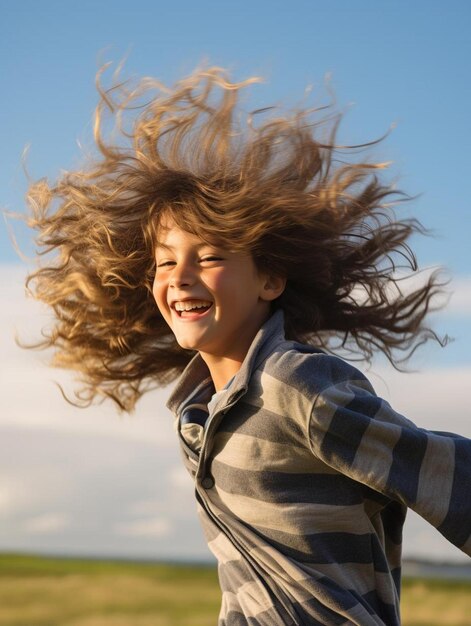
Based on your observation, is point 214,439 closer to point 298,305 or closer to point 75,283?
point 298,305

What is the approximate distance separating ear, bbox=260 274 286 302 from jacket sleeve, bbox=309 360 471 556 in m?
0.51

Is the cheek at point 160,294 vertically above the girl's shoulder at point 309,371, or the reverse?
the girl's shoulder at point 309,371

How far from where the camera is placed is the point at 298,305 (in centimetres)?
311

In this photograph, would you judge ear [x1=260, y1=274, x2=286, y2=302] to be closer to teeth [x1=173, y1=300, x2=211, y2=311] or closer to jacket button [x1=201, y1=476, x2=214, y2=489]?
teeth [x1=173, y1=300, x2=211, y2=311]

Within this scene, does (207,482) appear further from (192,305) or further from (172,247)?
(172,247)

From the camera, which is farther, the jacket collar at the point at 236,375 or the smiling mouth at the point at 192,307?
the smiling mouth at the point at 192,307

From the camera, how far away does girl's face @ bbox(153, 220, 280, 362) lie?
286 cm

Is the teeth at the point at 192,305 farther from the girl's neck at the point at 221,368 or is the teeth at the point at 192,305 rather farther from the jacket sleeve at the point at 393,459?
the jacket sleeve at the point at 393,459

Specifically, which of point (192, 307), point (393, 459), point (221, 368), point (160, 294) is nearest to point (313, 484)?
point (393, 459)

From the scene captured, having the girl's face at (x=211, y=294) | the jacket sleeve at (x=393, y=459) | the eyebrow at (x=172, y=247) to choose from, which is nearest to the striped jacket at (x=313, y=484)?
the jacket sleeve at (x=393, y=459)

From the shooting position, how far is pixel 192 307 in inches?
114

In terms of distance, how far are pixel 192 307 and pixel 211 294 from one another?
0.09 m

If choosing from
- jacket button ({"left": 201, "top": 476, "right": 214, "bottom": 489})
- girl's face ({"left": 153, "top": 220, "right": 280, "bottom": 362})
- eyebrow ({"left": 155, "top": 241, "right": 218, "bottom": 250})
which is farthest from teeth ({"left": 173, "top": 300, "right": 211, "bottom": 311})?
jacket button ({"left": 201, "top": 476, "right": 214, "bottom": 489})

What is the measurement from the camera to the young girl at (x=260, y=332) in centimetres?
256
